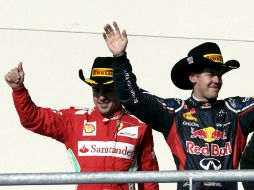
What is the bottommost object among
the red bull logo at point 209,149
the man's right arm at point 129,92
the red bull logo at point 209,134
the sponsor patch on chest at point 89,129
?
the red bull logo at point 209,149

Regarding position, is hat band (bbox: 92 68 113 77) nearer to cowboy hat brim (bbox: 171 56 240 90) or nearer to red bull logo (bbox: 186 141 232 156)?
cowboy hat brim (bbox: 171 56 240 90)

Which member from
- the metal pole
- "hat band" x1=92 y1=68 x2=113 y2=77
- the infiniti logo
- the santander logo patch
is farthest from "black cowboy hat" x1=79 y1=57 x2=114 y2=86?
the metal pole

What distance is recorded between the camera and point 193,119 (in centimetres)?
480

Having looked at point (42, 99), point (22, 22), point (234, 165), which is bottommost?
point (234, 165)

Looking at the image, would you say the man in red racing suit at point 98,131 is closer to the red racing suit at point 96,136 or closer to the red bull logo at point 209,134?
the red racing suit at point 96,136

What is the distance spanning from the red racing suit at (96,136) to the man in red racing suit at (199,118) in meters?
0.45

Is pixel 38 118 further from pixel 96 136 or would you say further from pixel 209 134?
pixel 209 134

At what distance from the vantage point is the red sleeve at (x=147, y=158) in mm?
5285

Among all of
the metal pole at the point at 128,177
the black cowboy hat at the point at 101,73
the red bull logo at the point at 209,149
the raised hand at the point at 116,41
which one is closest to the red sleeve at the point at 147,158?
the black cowboy hat at the point at 101,73

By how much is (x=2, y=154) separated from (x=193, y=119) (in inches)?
91.6

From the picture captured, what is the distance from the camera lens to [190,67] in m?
5.00

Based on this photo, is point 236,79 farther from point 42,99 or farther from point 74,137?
point 74,137

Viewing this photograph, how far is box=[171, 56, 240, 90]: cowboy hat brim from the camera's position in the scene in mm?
4914

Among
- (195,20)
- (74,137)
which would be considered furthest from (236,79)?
(74,137)
